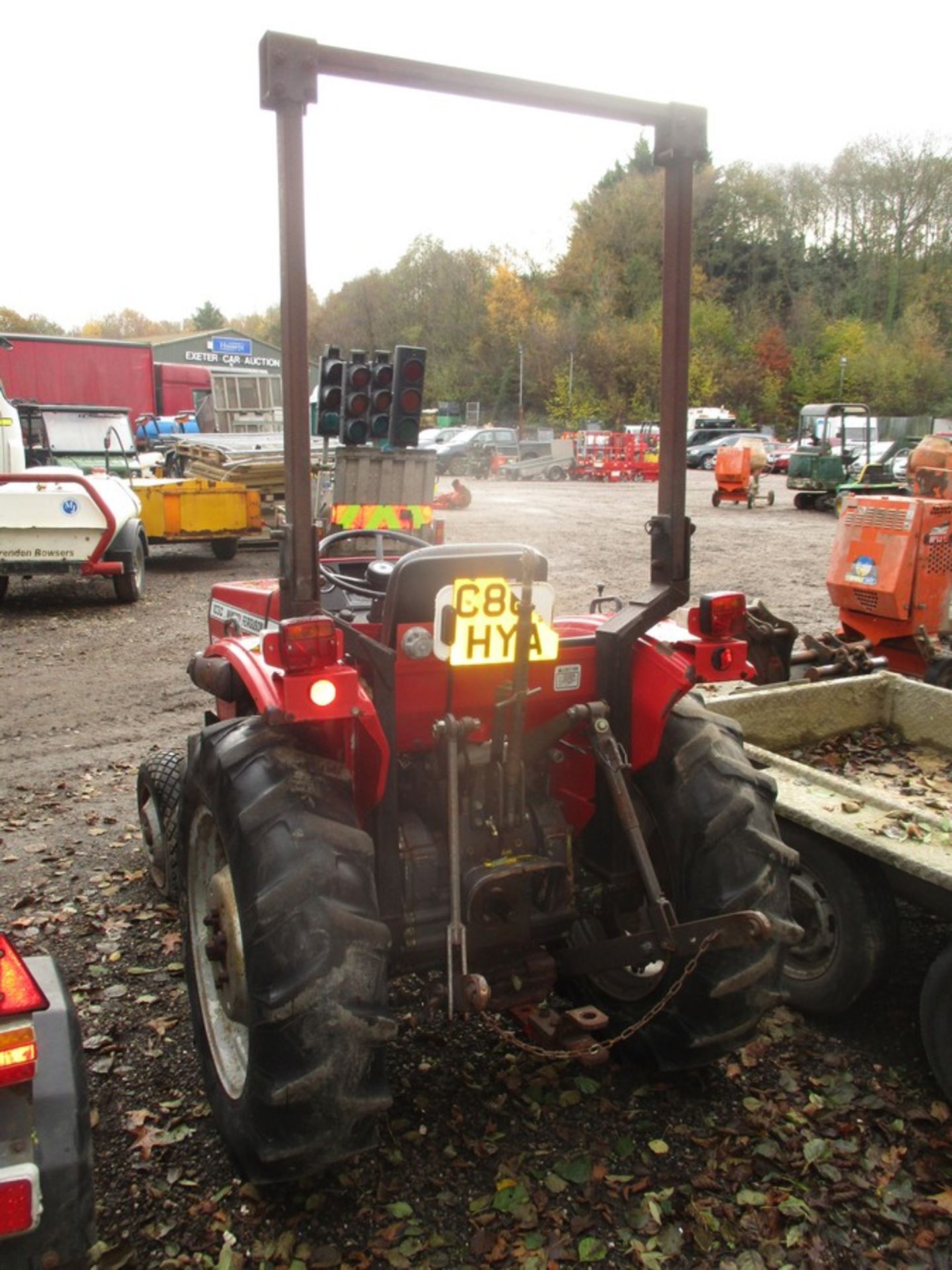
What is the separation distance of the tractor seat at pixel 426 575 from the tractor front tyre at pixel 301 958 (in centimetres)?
41

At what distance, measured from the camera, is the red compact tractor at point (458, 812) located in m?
2.37

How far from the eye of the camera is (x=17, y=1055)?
1663mm

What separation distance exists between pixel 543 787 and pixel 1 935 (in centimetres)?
162

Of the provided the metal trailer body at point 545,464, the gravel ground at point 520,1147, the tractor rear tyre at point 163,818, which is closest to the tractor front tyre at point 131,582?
the gravel ground at point 520,1147

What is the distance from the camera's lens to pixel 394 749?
275 cm

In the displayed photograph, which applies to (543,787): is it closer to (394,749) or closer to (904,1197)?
(394,749)

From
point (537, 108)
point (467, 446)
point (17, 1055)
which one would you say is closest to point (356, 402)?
point (537, 108)

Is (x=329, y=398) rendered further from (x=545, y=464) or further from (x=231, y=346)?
(x=231, y=346)

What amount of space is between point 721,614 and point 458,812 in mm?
1053

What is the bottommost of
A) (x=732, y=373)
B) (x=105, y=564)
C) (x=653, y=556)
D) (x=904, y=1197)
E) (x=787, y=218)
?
(x=904, y=1197)

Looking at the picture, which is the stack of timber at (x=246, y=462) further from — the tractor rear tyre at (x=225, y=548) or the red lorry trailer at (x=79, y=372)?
the red lorry trailer at (x=79, y=372)

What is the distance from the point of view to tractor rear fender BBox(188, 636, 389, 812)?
7.86 ft

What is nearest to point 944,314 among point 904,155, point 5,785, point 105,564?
point 904,155

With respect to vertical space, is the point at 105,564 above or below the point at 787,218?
below
